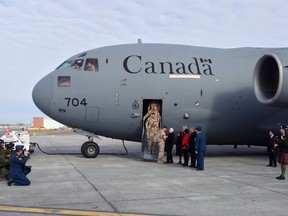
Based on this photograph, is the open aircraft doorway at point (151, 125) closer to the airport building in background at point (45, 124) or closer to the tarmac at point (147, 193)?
the tarmac at point (147, 193)

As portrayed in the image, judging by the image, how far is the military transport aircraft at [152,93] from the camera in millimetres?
14836

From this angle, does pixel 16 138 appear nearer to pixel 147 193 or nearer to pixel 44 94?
pixel 44 94

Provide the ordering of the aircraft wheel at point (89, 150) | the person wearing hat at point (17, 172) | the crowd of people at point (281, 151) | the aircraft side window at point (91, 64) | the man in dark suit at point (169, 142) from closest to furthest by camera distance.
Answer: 1. the person wearing hat at point (17, 172)
2. the crowd of people at point (281, 151)
3. the man in dark suit at point (169, 142)
4. the aircraft side window at point (91, 64)
5. the aircraft wheel at point (89, 150)

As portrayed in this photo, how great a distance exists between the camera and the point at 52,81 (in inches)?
590

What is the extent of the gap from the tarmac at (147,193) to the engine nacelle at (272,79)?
94.7 inches

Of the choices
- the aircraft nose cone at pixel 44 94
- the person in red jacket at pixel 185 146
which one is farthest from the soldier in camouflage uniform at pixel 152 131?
the aircraft nose cone at pixel 44 94

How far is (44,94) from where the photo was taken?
48.7 feet

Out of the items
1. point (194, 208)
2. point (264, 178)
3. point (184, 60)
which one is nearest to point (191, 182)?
point (264, 178)

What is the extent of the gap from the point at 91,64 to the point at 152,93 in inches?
107

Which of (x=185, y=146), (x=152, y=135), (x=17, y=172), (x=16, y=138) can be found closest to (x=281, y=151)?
(x=185, y=146)

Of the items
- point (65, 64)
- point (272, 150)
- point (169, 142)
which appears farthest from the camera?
point (65, 64)

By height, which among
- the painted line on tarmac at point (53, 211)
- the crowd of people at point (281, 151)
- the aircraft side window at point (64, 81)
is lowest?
the painted line on tarmac at point (53, 211)

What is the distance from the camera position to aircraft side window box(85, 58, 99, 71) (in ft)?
49.9

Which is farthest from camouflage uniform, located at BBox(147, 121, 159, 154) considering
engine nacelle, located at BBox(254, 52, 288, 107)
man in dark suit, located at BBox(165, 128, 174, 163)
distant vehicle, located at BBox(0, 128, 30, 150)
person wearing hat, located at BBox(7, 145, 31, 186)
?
person wearing hat, located at BBox(7, 145, 31, 186)
